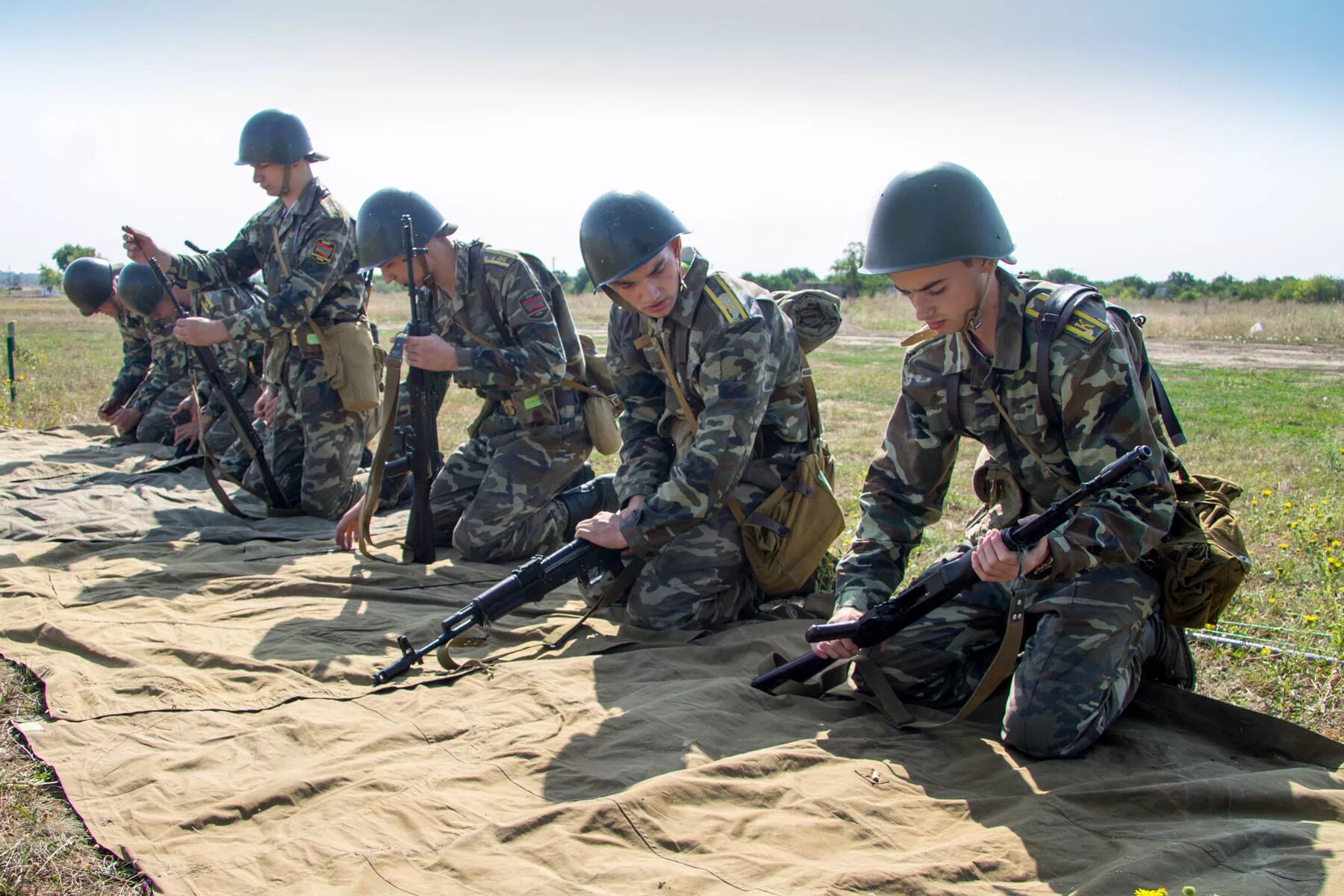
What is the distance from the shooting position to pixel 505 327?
5.97 meters

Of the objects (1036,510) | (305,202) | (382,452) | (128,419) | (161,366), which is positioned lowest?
(128,419)

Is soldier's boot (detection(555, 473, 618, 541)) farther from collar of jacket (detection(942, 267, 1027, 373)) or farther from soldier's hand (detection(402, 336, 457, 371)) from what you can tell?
collar of jacket (detection(942, 267, 1027, 373))

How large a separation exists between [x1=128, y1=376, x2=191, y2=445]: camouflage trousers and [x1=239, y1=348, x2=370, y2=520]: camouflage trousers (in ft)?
7.97

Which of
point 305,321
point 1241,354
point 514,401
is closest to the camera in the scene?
point 514,401

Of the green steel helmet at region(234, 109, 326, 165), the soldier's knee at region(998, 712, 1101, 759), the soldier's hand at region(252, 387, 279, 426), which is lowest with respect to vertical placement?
the soldier's knee at region(998, 712, 1101, 759)

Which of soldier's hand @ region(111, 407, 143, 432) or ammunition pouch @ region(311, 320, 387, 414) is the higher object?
ammunition pouch @ region(311, 320, 387, 414)

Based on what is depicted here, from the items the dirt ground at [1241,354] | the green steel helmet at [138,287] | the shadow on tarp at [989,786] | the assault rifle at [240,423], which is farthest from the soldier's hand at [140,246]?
the dirt ground at [1241,354]

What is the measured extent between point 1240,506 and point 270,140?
23.2 feet

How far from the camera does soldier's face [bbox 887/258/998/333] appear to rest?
341 centimetres

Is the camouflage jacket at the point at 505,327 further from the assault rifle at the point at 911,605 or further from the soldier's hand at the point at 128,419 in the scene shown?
the soldier's hand at the point at 128,419

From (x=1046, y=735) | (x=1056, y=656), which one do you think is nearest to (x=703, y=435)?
(x=1056, y=656)

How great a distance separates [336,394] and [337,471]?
531 millimetres

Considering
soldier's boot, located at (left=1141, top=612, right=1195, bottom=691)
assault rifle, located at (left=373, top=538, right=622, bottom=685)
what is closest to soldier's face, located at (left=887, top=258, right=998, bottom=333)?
soldier's boot, located at (left=1141, top=612, right=1195, bottom=691)

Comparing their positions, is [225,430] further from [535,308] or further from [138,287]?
[535,308]
